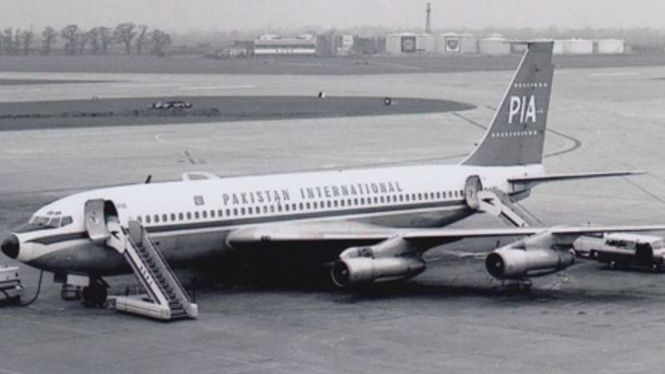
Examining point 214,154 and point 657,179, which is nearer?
point 657,179

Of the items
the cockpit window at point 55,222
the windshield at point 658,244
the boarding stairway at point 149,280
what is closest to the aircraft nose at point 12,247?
the cockpit window at point 55,222

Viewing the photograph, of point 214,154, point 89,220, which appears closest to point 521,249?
point 89,220

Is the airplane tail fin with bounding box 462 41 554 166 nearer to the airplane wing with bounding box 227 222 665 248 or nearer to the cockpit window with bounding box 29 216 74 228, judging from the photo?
the airplane wing with bounding box 227 222 665 248

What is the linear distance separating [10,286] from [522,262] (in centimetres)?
1540

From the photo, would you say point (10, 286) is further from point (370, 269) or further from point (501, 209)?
point (501, 209)

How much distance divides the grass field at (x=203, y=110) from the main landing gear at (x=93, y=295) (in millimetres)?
70331

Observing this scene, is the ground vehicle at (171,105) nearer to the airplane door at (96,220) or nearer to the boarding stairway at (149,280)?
the airplane door at (96,220)

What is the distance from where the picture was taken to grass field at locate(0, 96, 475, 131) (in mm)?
Result: 118312

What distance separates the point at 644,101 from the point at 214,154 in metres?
64.3

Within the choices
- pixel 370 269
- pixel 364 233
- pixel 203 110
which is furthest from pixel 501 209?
pixel 203 110

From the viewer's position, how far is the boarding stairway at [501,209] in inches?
2056

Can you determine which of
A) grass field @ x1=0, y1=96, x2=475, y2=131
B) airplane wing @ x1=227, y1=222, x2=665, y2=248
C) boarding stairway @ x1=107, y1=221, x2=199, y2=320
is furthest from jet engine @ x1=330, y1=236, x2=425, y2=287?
grass field @ x1=0, y1=96, x2=475, y2=131

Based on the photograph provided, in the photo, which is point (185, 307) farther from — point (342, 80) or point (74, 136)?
point (342, 80)

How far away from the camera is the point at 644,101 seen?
143 meters
